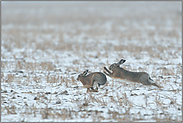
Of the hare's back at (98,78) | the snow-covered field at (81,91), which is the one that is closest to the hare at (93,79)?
the hare's back at (98,78)

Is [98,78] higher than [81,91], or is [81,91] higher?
[98,78]

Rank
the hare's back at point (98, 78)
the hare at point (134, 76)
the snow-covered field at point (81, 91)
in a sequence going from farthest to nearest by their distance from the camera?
the hare at point (134, 76), the hare's back at point (98, 78), the snow-covered field at point (81, 91)

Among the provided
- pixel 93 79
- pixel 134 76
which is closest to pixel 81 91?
pixel 93 79

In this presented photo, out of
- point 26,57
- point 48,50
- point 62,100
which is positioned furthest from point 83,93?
point 48,50

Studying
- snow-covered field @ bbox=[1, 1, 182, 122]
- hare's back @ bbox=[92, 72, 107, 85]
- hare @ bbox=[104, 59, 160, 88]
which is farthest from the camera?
hare @ bbox=[104, 59, 160, 88]

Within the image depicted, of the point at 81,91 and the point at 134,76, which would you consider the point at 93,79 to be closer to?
the point at 81,91

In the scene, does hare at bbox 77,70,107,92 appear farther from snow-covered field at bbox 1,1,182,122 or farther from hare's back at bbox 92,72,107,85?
snow-covered field at bbox 1,1,182,122

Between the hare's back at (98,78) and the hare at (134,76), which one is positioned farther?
the hare at (134,76)

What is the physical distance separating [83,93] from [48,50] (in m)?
7.74

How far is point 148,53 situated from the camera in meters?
12.5

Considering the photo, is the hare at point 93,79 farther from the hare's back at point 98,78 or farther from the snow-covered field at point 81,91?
the snow-covered field at point 81,91

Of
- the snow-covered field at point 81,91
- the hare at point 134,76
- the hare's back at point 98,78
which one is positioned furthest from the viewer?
the hare at point 134,76

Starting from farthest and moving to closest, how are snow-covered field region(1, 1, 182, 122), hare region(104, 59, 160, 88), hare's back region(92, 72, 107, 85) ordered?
hare region(104, 59, 160, 88) → hare's back region(92, 72, 107, 85) → snow-covered field region(1, 1, 182, 122)

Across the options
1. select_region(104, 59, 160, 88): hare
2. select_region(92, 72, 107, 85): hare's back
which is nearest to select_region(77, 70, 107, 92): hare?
select_region(92, 72, 107, 85): hare's back
